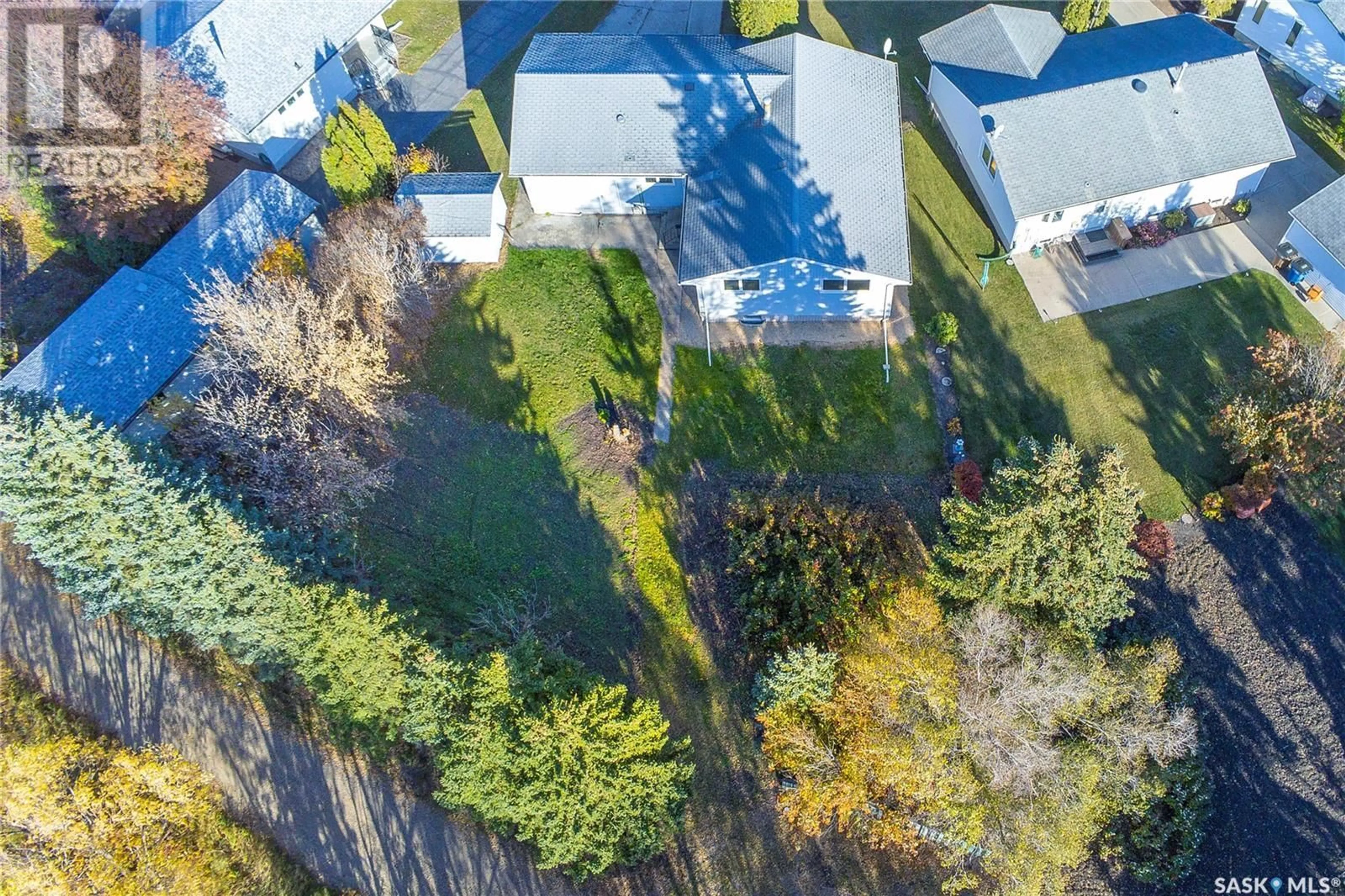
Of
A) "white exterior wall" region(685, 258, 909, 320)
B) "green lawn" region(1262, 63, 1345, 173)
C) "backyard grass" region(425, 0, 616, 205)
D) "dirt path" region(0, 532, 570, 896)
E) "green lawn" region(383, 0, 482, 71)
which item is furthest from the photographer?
"green lawn" region(383, 0, 482, 71)

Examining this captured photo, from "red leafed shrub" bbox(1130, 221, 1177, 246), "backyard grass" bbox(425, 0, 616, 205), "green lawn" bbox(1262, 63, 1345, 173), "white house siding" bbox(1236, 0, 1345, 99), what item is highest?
"backyard grass" bbox(425, 0, 616, 205)

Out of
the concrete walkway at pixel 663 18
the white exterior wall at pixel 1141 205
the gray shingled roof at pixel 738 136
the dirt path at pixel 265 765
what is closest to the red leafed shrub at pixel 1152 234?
the white exterior wall at pixel 1141 205

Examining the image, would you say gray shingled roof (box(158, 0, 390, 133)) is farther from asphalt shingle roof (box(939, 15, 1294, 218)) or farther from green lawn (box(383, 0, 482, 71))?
asphalt shingle roof (box(939, 15, 1294, 218))

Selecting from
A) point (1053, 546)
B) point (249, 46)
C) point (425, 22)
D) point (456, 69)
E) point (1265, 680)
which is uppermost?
point (425, 22)

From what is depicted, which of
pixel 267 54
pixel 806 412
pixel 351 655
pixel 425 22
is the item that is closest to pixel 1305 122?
pixel 806 412

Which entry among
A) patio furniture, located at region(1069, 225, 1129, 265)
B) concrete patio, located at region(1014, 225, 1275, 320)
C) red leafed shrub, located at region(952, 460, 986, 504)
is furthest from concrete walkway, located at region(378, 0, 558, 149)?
patio furniture, located at region(1069, 225, 1129, 265)

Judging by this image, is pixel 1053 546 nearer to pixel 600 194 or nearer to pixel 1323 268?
pixel 1323 268
